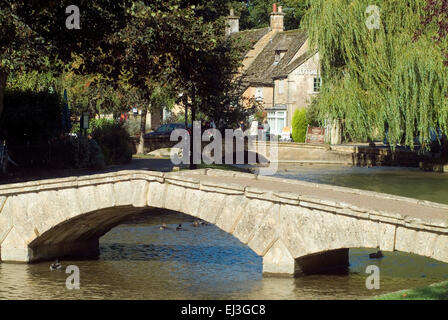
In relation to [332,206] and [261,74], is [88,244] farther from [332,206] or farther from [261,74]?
[261,74]

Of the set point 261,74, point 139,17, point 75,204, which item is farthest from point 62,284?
point 261,74

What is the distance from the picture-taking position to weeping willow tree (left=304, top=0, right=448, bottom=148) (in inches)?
1446

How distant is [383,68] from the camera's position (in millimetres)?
37562

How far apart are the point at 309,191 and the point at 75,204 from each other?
4720mm

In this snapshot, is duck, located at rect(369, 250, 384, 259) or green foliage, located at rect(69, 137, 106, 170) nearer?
duck, located at rect(369, 250, 384, 259)

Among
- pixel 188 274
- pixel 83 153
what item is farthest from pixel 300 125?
pixel 188 274

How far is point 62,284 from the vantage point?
56.0 feet

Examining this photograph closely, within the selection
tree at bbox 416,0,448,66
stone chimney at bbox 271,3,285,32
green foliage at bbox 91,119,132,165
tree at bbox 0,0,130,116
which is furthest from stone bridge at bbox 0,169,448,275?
stone chimney at bbox 271,3,285,32

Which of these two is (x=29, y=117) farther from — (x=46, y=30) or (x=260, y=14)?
(x=260, y=14)

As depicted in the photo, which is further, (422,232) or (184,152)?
(184,152)

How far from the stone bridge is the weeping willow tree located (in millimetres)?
19836

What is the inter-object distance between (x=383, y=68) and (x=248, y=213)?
22.8m

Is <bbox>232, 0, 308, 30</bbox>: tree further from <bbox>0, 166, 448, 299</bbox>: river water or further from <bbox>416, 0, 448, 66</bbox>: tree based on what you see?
<bbox>0, 166, 448, 299</bbox>: river water

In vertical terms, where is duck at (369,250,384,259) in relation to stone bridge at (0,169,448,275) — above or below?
below
